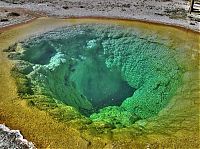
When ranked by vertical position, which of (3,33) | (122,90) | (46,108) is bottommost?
(122,90)

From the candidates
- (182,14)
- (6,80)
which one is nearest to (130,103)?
(6,80)

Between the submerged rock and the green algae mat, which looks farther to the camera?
the green algae mat

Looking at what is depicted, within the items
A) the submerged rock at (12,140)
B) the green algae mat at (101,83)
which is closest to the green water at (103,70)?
the green algae mat at (101,83)

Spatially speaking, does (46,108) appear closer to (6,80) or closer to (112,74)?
(6,80)

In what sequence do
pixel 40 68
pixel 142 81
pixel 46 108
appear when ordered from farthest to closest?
pixel 142 81
pixel 40 68
pixel 46 108

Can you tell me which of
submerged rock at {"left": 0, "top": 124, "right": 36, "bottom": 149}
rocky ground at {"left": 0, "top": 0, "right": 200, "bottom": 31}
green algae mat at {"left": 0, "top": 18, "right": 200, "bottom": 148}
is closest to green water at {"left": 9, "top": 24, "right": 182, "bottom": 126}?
green algae mat at {"left": 0, "top": 18, "right": 200, "bottom": 148}

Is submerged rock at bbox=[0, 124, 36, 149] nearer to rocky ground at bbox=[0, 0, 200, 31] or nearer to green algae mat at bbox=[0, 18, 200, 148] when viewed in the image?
green algae mat at bbox=[0, 18, 200, 148]
